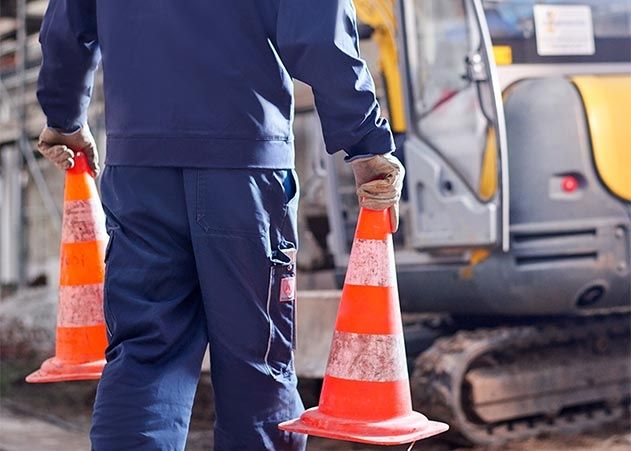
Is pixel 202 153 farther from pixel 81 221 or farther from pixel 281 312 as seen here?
pixel 81 221

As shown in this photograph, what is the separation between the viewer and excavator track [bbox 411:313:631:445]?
5.41 meters

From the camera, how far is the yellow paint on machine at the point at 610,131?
5398 millimetres

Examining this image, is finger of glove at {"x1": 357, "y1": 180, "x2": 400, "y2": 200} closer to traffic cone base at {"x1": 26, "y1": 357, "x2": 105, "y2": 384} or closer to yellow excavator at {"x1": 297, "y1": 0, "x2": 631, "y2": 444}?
traffic cone base at {"x1": 26, "y1": 357, "x2": 105, "y2": 384}

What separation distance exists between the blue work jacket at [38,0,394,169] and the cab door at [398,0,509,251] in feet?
8.14

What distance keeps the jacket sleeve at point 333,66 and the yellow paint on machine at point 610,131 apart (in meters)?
2.83

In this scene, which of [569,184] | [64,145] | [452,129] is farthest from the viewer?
[452,129]

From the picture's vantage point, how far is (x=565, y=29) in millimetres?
5762

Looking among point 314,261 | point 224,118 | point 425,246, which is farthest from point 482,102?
point 224,118

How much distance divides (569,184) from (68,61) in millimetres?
2859

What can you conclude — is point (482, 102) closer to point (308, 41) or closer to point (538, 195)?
point (538, 195)

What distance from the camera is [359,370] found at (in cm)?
298

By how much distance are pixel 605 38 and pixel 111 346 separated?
145 inches

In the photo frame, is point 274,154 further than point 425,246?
No

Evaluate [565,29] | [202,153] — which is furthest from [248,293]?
[565,29]
